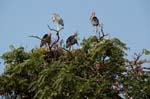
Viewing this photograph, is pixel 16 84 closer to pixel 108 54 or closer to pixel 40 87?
pixel 40 87

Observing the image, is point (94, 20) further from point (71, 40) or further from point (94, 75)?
point (94, 75)

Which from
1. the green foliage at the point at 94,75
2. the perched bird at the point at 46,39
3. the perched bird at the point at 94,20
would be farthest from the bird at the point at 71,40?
the green foliage at the point at 94,75

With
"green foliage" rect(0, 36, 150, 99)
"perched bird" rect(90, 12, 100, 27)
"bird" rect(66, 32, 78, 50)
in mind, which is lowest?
"green foliage" rect(0, 36, 150, 99)

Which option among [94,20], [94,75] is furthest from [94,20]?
[94,75]

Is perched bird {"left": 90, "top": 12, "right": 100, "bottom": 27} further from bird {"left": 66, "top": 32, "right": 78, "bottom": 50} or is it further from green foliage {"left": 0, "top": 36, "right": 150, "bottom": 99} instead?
green foliage {"left": 0, "top": 36, "right": 150, "bottom": 99}

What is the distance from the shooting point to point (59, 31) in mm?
14516

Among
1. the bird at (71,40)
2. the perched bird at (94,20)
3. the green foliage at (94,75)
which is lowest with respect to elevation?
the green foliage at (94,75)

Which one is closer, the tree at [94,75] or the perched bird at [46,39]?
the tree at [94,75]

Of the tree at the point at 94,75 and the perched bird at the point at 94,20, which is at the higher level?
the perched bird at the point at 94,20

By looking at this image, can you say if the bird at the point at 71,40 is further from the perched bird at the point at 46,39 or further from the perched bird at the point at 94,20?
the perched bird at the point at 94,20

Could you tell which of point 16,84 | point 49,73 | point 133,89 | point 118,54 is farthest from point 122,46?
point 16,84

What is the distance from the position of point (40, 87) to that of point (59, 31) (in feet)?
7.99

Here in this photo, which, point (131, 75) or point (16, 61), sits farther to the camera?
point (16, 61)

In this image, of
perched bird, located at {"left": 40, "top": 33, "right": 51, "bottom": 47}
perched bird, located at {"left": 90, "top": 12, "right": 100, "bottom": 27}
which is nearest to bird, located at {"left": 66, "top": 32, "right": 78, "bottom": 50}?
perched bird, located at {"left": 40, "top": 33, "right": 51, "bottom": 47}
